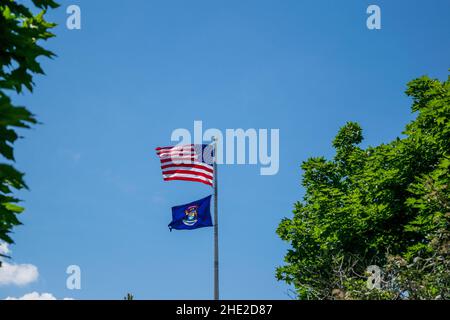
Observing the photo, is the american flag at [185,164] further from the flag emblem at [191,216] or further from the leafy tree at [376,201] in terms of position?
the leafy tree at [376,201]

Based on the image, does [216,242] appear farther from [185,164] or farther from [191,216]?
[185,164]

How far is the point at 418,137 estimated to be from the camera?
22.6 metres

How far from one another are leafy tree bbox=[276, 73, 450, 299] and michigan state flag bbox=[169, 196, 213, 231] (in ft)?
16.8

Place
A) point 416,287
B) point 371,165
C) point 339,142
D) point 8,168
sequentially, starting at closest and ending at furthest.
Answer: point 8,168 < point 416,287 < point 371,165 < point 339,142

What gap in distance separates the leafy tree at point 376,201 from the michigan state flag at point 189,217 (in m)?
5.13

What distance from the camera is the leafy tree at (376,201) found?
66.4 feet

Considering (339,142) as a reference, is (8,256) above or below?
below

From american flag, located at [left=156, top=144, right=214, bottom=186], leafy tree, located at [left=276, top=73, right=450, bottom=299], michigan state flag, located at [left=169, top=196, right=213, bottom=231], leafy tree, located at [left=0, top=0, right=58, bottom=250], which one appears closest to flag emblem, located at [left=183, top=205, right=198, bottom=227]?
michigan state flag, located at [left=169, top=196, right=213, bottom=231]

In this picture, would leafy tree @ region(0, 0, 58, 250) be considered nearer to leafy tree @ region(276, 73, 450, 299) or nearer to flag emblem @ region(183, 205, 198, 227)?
leafy tree @ region(276, 73, 450, 299)

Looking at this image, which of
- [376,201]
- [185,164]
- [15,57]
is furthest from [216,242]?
[15,57]

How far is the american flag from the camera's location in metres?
21.6
